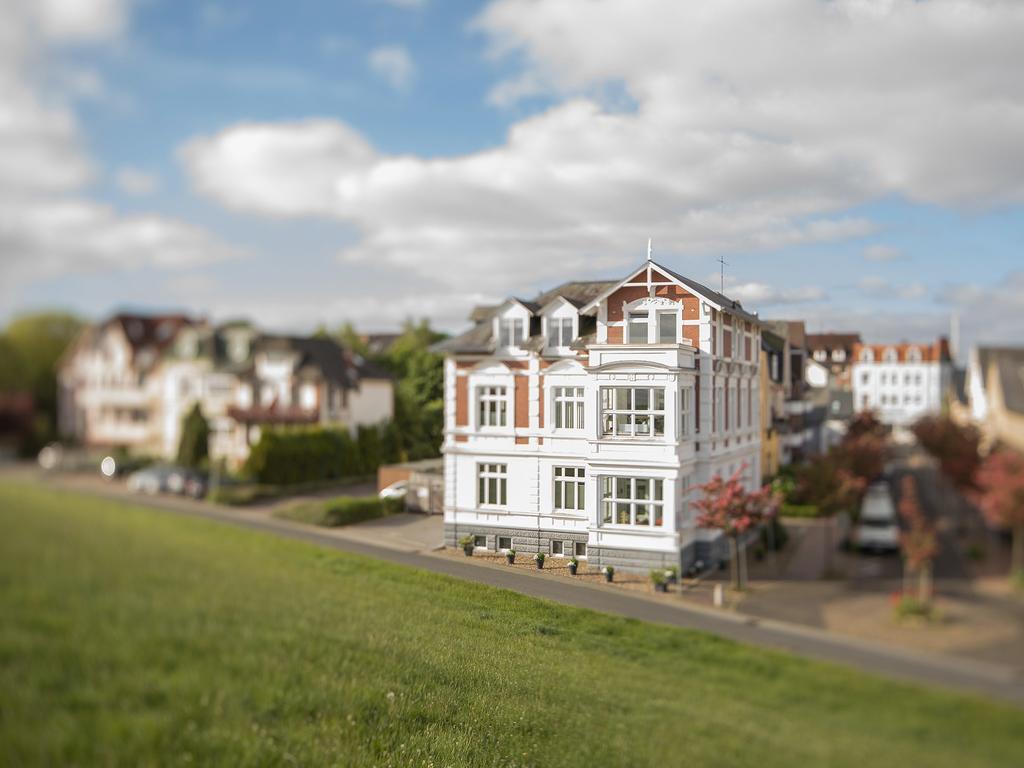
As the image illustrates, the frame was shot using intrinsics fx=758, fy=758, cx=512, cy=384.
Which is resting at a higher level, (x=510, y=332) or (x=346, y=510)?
(x=510, y=332)

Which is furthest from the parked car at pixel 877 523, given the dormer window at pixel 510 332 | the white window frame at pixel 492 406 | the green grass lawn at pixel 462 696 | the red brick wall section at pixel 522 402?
the dormer window at pixel 510 332

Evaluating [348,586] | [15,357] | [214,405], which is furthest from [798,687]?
[15,357]

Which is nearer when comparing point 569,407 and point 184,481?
point 569,407

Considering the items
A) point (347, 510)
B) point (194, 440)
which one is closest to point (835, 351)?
point (347, 510)

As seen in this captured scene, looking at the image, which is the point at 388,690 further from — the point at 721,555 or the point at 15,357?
the point at 15,357

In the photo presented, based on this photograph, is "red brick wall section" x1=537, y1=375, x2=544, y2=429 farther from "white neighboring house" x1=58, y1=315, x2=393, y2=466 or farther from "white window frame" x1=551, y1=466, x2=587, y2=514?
"white neighboring house" x1=58, y1=315, x2=393, y2=466

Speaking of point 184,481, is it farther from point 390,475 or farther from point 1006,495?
point 1006,495
